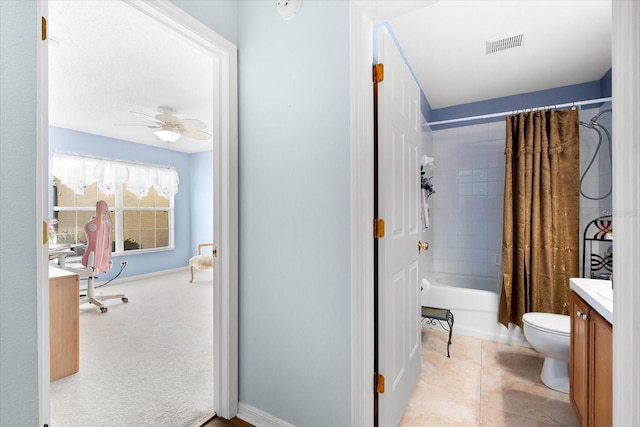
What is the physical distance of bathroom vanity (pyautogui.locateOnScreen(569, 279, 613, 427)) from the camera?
1.14 metres

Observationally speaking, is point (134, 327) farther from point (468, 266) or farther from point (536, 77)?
point (536, 77)

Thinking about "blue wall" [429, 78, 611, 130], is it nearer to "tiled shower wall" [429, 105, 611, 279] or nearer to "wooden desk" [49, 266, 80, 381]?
"tiled shower wall" [429, 105, 611, 279]

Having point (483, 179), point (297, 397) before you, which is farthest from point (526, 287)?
point (297, 397)

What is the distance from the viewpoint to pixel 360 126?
1.32 metres

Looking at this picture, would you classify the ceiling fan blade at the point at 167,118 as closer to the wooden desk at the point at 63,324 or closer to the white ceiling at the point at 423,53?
the white ceiling at the point at 423,53

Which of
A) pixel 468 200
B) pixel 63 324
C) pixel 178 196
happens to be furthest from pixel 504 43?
pixel 178 196

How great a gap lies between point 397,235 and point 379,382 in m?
0.70

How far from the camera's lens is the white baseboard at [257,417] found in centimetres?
155

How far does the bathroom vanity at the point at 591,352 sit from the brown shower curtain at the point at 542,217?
49.2 inches

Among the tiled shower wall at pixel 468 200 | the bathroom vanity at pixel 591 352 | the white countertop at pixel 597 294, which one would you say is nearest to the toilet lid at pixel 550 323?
the bathroom vanity at pixel 591 352

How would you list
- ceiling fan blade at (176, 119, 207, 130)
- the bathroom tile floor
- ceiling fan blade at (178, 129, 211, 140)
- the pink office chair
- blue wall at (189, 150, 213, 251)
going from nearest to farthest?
the bathroom tile floor
ceiling fan blade at (176, 119, 207, 130)
the pink office chair
ceiling fan blade at (178, 129, 211, 140)
blue wall at (189, 150, 213, 251)

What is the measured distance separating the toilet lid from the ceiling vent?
2013 millimetres

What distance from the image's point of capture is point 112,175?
499 cm

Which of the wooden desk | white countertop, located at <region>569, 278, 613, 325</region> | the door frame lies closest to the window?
the wooden desk
